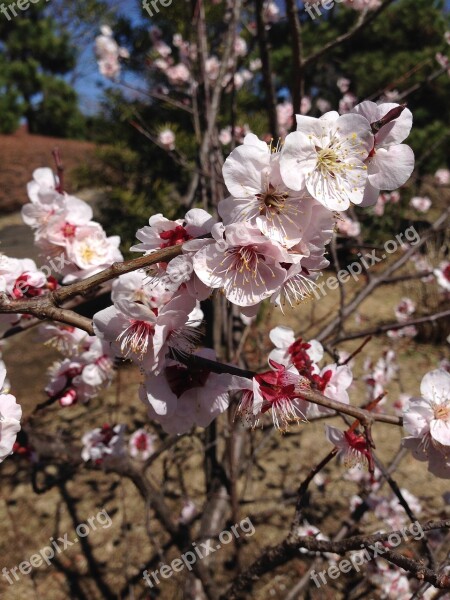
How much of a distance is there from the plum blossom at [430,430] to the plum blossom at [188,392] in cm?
44

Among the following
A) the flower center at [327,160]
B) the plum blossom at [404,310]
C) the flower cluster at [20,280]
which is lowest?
the plum blossom at [404,310]

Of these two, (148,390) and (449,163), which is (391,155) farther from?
(449,163)

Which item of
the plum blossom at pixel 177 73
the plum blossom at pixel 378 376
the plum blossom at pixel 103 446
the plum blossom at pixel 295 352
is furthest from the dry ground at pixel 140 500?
the plum blossom at pixel 177 73

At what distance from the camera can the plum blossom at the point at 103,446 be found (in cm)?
152

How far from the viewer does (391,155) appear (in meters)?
0.72

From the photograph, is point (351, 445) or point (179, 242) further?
point (351, 445)

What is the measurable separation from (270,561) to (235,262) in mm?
805

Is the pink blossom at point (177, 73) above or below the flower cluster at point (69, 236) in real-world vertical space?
above

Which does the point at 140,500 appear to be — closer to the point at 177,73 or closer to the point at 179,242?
the point at 179,242

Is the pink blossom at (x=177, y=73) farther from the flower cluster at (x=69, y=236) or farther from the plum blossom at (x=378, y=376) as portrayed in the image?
the flower cluster at (x=69, y=236)

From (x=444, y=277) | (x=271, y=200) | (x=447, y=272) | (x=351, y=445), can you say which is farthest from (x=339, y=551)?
(x=447, y=272)

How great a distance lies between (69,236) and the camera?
119 cm

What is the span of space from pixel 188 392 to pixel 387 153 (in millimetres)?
557

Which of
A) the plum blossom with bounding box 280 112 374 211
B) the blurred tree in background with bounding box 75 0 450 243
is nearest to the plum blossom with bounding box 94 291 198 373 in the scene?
the plum blossom with bounding box 280 112 374 211
